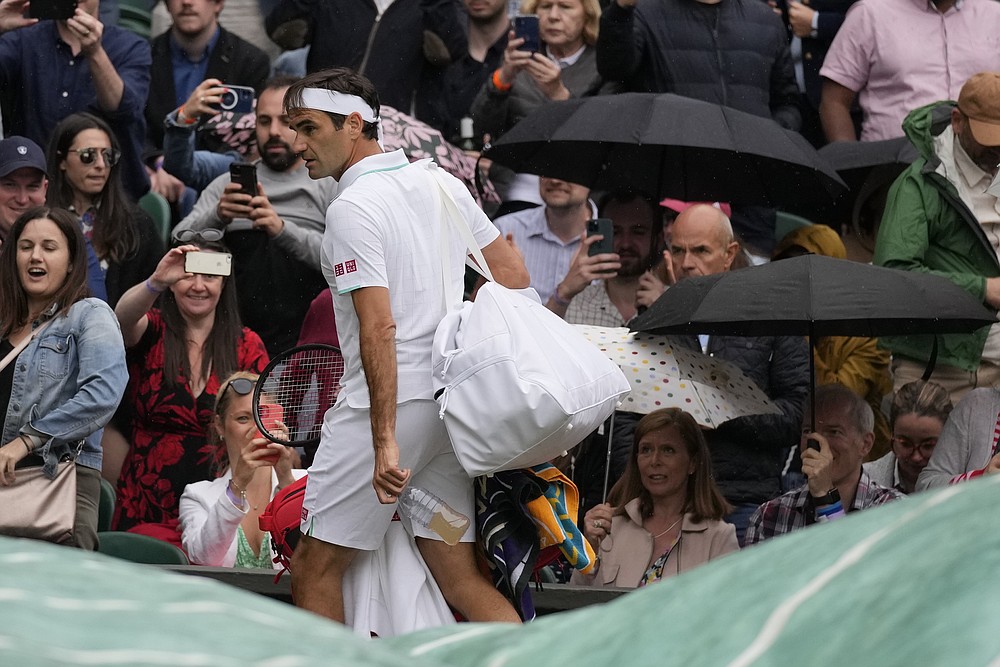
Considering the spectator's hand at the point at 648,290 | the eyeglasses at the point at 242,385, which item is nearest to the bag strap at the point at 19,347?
the eyeglasses at the point at 242,385

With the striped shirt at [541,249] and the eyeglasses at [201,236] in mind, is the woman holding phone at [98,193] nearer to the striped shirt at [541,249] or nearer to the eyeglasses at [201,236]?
the eyeglasses at [201,236]

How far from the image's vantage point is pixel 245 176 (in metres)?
7.09

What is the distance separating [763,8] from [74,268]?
4043 millimetres

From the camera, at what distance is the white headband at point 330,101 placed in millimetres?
4816

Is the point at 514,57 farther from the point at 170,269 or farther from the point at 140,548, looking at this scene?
the point at 140,548

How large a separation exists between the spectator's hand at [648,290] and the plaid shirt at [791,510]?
1.17 m

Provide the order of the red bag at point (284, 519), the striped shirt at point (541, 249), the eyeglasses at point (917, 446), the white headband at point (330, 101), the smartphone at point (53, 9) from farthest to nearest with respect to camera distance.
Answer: the smartphone at point (53, 9) < the striped shirt at point (541, 249) < the eyeglasses at point (917, 446) < the red bag at point (284, 519) < the white headband at point (330, 101)

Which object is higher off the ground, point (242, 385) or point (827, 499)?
point (242, 385)

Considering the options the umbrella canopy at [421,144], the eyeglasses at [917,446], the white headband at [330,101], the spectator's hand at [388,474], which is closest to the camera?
the spectator's hand at [388,474]

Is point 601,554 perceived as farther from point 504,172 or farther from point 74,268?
point 504,172

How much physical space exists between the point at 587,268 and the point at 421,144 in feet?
3.99

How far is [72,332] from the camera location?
19.9ft

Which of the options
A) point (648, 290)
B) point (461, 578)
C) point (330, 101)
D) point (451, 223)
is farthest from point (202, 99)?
point (461, 578)

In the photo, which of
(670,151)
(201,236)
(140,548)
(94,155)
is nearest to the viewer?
(140,548)
